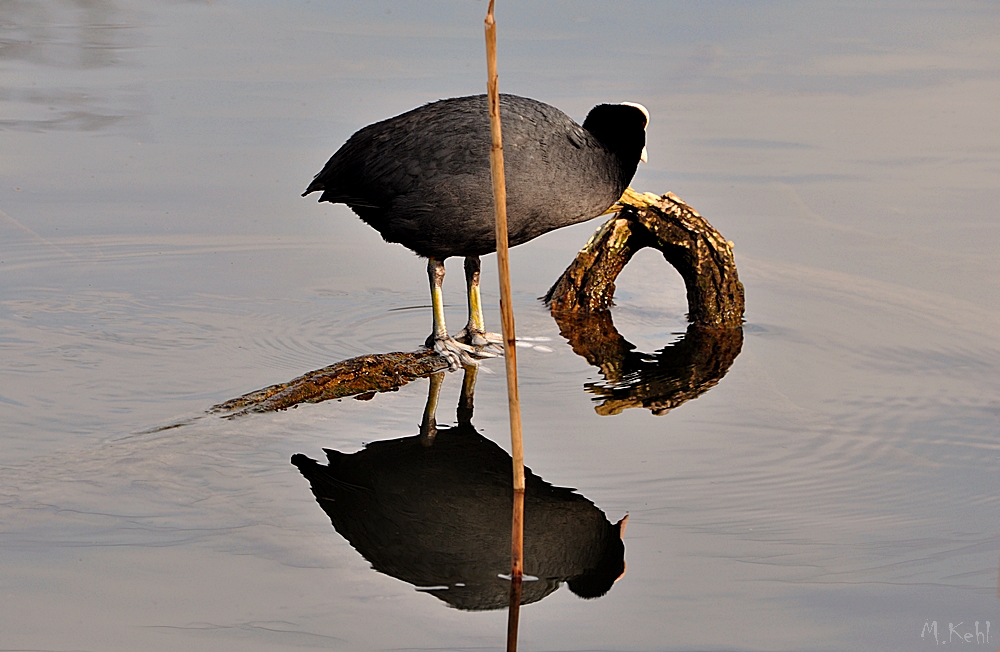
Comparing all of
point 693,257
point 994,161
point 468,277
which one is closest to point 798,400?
point 693,257

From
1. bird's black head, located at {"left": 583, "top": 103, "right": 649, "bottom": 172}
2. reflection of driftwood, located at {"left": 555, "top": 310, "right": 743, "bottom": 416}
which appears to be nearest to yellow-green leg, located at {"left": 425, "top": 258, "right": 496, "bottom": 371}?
reflection of driftwood, located at {"left": 555, "top": 310, "right": 743, "bottom": 416}

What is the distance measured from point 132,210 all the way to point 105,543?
14.0 ft

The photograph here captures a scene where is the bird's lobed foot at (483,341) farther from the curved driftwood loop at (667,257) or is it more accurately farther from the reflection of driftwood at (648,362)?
the curved driftwood loop at (667,257)

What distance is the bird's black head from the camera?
17.3ft

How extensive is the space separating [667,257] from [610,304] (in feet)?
1.41

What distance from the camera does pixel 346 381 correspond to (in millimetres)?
4723

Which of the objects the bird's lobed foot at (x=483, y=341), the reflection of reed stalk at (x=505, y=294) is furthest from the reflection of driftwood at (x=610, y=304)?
the reflection of reed stalk at (x=505, y=294)

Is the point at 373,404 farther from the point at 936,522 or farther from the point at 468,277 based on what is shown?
the point at 936,522

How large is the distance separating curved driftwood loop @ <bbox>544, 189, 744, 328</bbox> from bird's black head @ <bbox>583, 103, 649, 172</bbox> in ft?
1.76

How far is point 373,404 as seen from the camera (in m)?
4.75

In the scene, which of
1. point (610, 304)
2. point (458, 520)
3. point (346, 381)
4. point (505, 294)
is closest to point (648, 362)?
point (610, 304)
